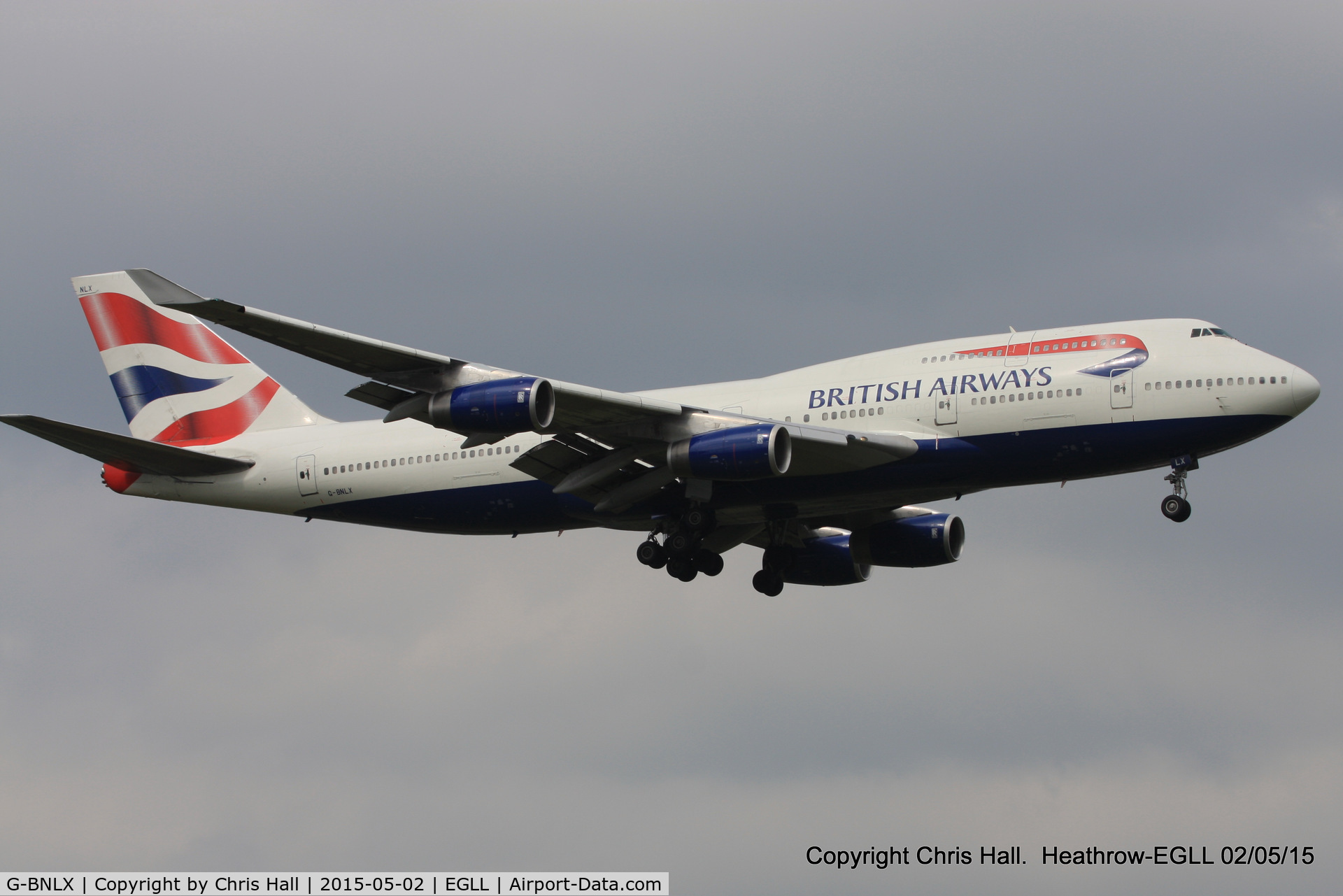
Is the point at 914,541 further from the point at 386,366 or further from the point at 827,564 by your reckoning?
the point at 386,366

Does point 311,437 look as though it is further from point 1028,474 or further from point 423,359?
point 1028,474

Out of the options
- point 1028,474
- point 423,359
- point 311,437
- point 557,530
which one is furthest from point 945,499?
point 311,437

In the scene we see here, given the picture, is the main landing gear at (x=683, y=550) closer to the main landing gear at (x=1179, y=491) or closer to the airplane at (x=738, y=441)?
the airplane at (x=738, y=441)

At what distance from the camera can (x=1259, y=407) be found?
3488 cm

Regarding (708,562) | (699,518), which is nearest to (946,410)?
(699,518)

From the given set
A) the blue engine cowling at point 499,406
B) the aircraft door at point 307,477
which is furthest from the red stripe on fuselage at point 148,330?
the blue engine cowling at point 499,406

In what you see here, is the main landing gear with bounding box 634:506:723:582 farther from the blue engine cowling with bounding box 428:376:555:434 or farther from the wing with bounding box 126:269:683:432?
the blue engine cowling with bounding box 428:376:555:434

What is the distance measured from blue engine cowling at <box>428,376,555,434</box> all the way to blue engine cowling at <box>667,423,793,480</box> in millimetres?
3594

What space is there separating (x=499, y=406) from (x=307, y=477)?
11.6 meters

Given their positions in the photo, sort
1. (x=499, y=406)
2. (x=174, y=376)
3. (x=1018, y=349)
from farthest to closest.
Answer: (x=174, y=376) → (x=1018, y=349) → (x=499, y=406)

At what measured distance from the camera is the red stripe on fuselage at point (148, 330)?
153 ft

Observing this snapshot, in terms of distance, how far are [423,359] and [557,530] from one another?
903cm

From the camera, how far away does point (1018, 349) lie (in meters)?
36.4

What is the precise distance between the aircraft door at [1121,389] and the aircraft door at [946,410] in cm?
358
